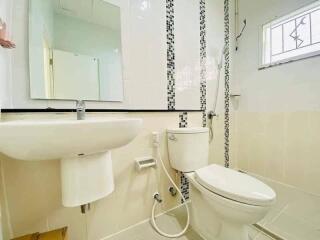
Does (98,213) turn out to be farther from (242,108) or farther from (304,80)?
(304,80)

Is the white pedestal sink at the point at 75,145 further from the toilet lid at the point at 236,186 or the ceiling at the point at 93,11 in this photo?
the ceiling at the point at 93,11

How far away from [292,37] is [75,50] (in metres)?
1.80

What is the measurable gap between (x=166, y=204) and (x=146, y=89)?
920 millimetres

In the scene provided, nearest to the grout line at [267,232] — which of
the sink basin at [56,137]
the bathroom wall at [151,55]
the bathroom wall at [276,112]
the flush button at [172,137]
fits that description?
the bathroom wall at [276,112]

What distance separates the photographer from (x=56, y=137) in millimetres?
525

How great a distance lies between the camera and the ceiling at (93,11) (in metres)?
0.93

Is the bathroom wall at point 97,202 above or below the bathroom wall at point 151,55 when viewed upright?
below

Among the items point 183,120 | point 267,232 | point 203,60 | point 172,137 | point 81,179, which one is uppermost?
point 203,60

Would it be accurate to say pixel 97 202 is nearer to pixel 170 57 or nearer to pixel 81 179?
pixel 81 179

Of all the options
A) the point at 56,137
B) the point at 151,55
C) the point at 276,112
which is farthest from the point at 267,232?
the point at 151,55

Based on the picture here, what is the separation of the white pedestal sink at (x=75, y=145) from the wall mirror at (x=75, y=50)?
0.40 metres

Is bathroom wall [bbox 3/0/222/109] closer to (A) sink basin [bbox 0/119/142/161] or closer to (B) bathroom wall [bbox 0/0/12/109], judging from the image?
(B) bathroom wall [bbox 0/0/12/109]

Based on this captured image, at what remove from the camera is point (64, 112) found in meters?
0.87

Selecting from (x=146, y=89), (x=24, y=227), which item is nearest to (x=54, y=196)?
(x=24, y=227)
